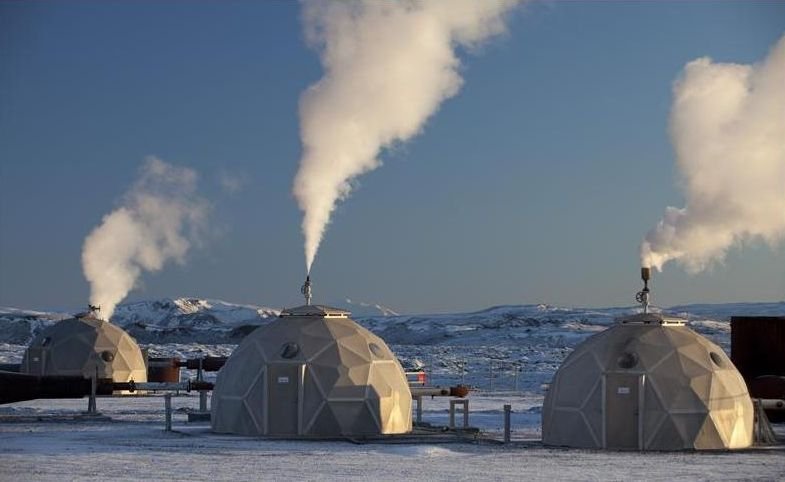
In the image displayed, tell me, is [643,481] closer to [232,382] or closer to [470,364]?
[232,382]

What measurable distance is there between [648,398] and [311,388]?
870 cm

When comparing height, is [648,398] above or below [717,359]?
below

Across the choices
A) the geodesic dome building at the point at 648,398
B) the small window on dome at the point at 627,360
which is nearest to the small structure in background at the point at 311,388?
the geodesic dome building at the point at 648,398

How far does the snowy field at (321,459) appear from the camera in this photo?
2545 centimetres

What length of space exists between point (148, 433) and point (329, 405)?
5746 mm

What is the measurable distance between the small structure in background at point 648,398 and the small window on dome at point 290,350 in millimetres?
6736

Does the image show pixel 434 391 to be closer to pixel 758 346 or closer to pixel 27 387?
pixel 27 387

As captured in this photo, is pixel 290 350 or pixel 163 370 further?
pixel 163 370

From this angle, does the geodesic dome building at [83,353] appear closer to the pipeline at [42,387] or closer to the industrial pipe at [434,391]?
the pipeline at [42,387]

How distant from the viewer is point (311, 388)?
110 feet

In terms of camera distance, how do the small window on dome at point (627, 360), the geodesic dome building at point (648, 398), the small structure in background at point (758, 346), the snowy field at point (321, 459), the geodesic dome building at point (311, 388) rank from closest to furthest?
the snowy field at point (321, 459) → the geodesic dome building at point (648, 398) → the small window on dome at point (627, 360) → the geodesic dome building at point (311, 388) → the small structure in background at point (758, 346)

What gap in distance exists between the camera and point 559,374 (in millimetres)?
32812

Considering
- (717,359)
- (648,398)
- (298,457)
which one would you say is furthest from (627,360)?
(298,457)

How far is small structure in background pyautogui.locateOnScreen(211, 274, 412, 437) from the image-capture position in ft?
110
